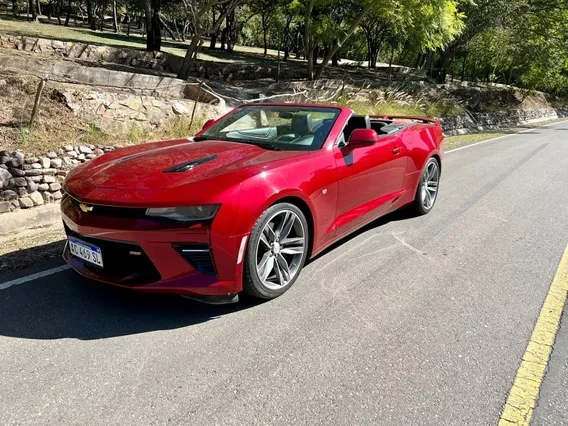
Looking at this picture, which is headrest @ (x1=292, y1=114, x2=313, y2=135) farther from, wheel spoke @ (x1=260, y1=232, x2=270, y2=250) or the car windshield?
wheel spoke @ (x1=260, y1=232, x2=270, y2=250)

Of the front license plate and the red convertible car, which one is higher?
the red convertible car

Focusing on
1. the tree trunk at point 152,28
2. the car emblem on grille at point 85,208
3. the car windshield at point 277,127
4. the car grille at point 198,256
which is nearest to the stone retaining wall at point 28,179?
the car windshield at point 277,127

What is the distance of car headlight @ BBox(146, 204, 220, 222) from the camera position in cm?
288

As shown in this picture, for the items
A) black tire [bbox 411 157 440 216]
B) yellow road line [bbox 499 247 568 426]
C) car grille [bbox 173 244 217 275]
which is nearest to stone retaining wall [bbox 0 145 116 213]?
car grille [bbox 173 244 217 275]

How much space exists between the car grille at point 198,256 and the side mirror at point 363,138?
1.80 meters

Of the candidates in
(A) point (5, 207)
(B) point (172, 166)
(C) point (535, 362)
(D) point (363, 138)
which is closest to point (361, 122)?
(D) point (363, 138)

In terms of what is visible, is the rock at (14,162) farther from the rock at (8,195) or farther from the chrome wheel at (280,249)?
the chrome wheel at (280,249)

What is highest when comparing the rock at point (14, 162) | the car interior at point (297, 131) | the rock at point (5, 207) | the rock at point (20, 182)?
the car interior at point (297, 131)

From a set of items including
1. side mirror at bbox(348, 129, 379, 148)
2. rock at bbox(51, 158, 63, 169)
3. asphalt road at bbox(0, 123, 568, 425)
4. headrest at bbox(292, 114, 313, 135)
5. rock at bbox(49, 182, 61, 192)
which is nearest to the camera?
asphalt road at bbox(0, 123, 568, 425)

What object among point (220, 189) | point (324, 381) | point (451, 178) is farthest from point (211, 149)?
point (451, 178)

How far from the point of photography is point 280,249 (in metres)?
3.43

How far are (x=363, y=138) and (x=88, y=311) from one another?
263 cm

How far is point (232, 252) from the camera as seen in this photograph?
2979mm

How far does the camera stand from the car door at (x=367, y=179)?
3.97 meters
